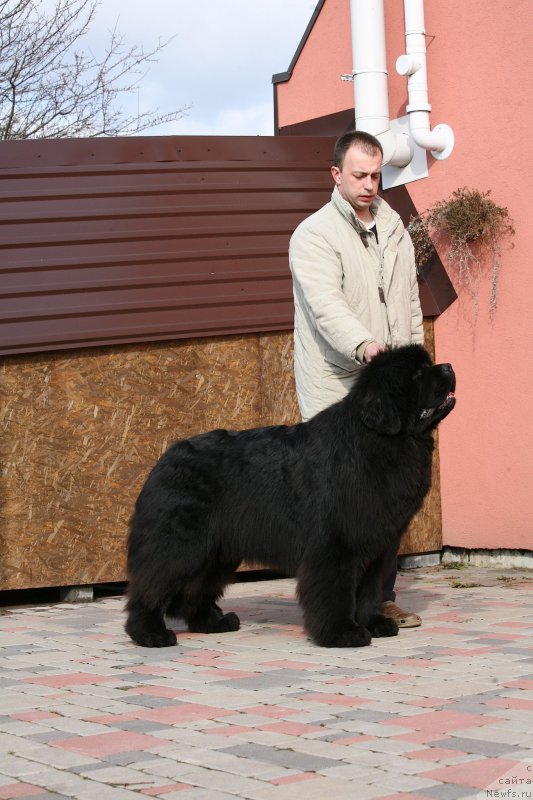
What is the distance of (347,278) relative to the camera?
527cm

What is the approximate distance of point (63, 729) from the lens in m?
3.58

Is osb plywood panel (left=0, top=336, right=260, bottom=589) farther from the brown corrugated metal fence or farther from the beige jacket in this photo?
the beige jacket

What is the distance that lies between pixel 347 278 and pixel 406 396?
79 cm

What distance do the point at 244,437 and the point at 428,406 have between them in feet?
3.01

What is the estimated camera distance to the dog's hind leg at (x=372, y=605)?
510 centimetres

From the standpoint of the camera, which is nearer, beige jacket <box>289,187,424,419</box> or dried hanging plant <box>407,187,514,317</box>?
beige jacket <box>289,187,424,419</box>

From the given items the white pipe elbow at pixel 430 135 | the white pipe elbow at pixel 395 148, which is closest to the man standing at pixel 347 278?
the white pipe elbow at pixel 430 135

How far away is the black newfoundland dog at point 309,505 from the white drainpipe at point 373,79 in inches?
145

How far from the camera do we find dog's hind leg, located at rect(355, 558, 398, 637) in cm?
510

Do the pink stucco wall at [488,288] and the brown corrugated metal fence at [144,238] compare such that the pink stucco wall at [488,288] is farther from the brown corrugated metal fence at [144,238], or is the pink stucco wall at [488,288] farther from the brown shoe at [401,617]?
the brown shoe at [401,617]

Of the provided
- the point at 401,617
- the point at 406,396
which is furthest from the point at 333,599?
the point at 406,396

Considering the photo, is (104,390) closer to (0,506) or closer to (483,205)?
(0,506)

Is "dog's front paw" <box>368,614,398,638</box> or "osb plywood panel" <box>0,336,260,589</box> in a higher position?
"osb plywood panel" <box>0,336,260,589</box>

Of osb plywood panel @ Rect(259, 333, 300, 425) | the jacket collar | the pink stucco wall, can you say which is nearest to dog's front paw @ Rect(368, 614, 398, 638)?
the jacket collar
